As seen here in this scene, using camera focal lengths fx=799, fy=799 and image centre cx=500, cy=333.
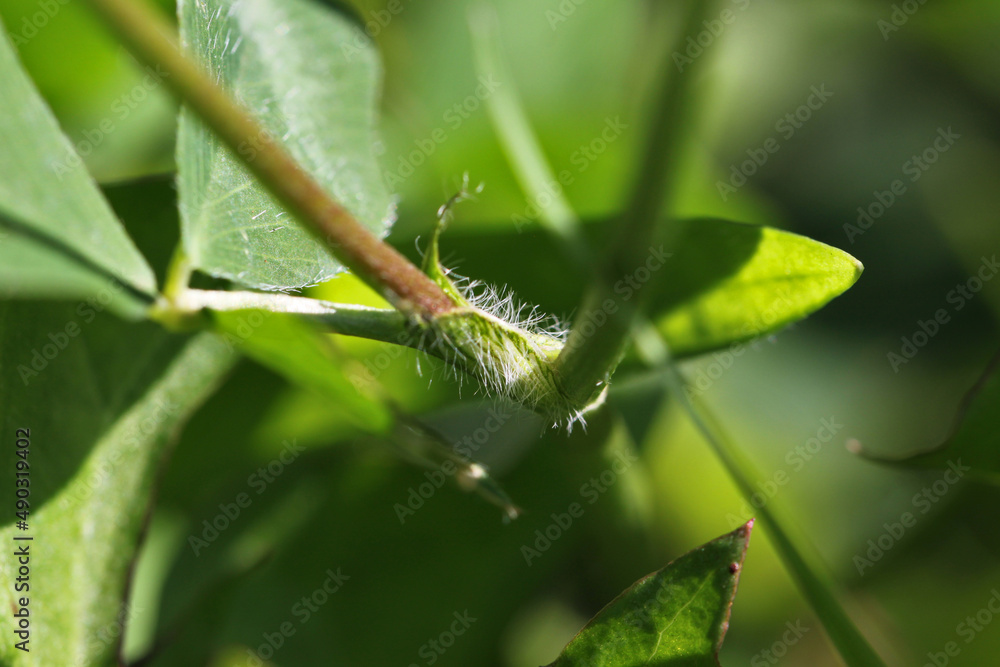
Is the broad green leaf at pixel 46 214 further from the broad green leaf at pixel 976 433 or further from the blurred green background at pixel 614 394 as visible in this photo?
the broad green leaf at pixel 976 433

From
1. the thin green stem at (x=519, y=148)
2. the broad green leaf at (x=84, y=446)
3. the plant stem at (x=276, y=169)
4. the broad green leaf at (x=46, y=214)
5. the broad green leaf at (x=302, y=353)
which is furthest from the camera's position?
the thin green stem at (x=519, y=148)

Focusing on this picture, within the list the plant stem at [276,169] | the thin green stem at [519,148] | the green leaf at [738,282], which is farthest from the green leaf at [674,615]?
the thin green stem at [519,148]

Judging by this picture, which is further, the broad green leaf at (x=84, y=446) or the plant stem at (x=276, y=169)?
the broad green leaf at (x=84, y=446)

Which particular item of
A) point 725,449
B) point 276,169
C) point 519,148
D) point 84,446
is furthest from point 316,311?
point 519,148

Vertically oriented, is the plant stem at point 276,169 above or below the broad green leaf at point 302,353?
above

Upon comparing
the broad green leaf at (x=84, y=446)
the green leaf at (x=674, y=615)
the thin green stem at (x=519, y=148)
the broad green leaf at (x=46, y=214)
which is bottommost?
the broad green leaf at (x=84, y=446)

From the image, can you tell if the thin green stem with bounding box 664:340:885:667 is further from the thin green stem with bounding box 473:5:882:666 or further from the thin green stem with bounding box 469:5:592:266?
the thin green stem with bounding box 469:5:592:266

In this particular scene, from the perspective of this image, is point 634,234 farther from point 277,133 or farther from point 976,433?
point 976,433
